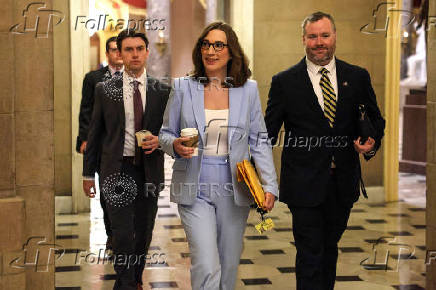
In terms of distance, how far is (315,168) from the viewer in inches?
223

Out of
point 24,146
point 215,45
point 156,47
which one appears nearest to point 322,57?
point 215,45

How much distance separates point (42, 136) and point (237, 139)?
1429 mm

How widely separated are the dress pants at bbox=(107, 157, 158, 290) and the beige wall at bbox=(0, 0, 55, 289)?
55 centimetres

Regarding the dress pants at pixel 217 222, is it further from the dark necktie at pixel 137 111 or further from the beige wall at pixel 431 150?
the beige wall at pixel 431 150

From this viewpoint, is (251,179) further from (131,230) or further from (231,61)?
(131,230)

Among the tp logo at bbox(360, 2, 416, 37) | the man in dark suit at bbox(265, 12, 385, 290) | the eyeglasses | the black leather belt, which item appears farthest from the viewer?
the tp logo at bbox(360, 2, 416, 37)

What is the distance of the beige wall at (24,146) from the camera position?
18.4 ft

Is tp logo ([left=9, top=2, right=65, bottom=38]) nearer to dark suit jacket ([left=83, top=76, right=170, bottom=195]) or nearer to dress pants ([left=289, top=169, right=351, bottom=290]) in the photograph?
dark suit jacket ([left=83, top=76, right=170, bottom=195])

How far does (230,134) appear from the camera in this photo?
506cm

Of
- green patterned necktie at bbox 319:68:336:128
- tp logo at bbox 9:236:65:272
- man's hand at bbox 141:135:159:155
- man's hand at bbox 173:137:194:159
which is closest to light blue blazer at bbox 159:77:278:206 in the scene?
man's hand at bbox 173:137:194:159

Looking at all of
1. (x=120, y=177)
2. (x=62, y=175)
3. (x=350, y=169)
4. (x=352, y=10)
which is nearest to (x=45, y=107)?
(x=120, y=177)

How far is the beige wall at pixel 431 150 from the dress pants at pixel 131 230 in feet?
6.40

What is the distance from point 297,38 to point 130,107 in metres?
5.22

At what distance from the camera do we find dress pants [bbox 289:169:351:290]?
18.5 feet
